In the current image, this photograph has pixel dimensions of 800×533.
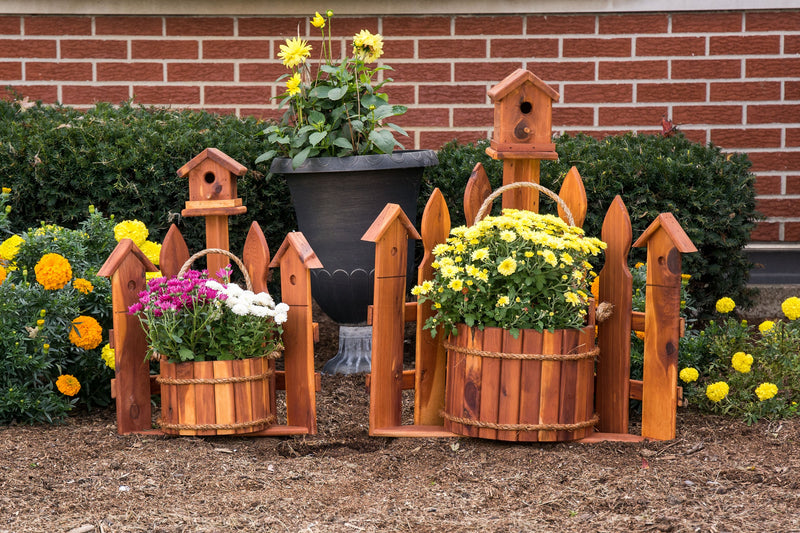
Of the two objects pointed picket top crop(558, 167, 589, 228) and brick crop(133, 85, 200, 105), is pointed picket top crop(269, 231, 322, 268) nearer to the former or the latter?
pointed picket top crop(558, 167, 589, 228)

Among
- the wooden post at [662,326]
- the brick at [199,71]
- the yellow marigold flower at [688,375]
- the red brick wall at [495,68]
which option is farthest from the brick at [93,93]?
the yellow marigold flower at [688,375]

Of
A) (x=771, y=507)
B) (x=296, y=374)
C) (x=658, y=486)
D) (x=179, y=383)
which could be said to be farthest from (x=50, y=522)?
(x=771, y=507)

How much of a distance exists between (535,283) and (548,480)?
588 mm

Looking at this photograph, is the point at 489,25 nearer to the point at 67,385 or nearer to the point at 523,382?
the point at 523,382

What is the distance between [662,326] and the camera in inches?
107

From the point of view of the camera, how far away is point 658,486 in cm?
240

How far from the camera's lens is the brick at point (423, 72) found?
194 inches

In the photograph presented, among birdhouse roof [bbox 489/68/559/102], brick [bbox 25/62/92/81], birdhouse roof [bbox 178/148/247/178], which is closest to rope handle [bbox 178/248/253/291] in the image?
birdhouse roof [bbox 178/148/247/178]

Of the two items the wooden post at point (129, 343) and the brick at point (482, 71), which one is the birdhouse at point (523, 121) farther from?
the brick at point (482, 71)

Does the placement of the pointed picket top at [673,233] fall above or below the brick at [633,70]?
below

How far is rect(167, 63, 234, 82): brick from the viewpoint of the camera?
16.3 ft

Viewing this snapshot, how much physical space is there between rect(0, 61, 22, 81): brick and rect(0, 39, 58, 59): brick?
4 cm

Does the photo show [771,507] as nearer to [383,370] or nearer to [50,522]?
[383,370]

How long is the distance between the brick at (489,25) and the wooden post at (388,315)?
2.44m
